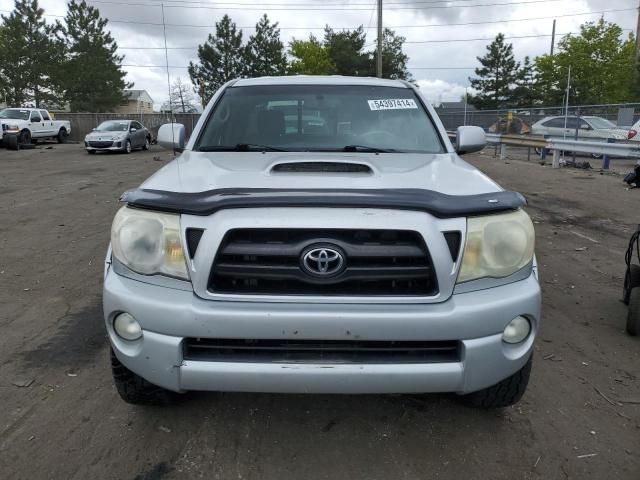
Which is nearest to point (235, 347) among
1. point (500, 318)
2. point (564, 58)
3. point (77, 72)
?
point (500, 318)

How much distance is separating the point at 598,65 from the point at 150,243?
48648mm

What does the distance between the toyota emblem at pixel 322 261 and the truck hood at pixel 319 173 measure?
0.30 meters

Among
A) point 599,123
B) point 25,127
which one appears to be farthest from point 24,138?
point 599,123

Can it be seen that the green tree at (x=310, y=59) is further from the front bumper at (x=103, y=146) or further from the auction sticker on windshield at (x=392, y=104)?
the auction sticker on windshield at (x=392, y=104)

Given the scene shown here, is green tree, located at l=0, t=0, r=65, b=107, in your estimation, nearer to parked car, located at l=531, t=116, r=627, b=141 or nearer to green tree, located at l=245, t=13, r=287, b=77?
green tree, located at l=245, t=13, r=287, b=77

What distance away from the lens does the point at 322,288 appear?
2.24 meters

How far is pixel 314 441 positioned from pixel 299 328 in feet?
2.53

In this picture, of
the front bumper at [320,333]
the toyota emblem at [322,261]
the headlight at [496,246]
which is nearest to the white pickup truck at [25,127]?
the front bumper at [320,333]

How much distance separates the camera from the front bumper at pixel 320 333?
217 centimetres

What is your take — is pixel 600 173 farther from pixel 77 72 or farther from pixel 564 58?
pixel 77 72

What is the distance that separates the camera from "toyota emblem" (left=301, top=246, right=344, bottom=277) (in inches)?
86.3

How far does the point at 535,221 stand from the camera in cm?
804

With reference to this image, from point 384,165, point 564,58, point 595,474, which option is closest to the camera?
point 595,474

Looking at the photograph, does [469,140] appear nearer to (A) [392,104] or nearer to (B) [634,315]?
(A) [392,104]
